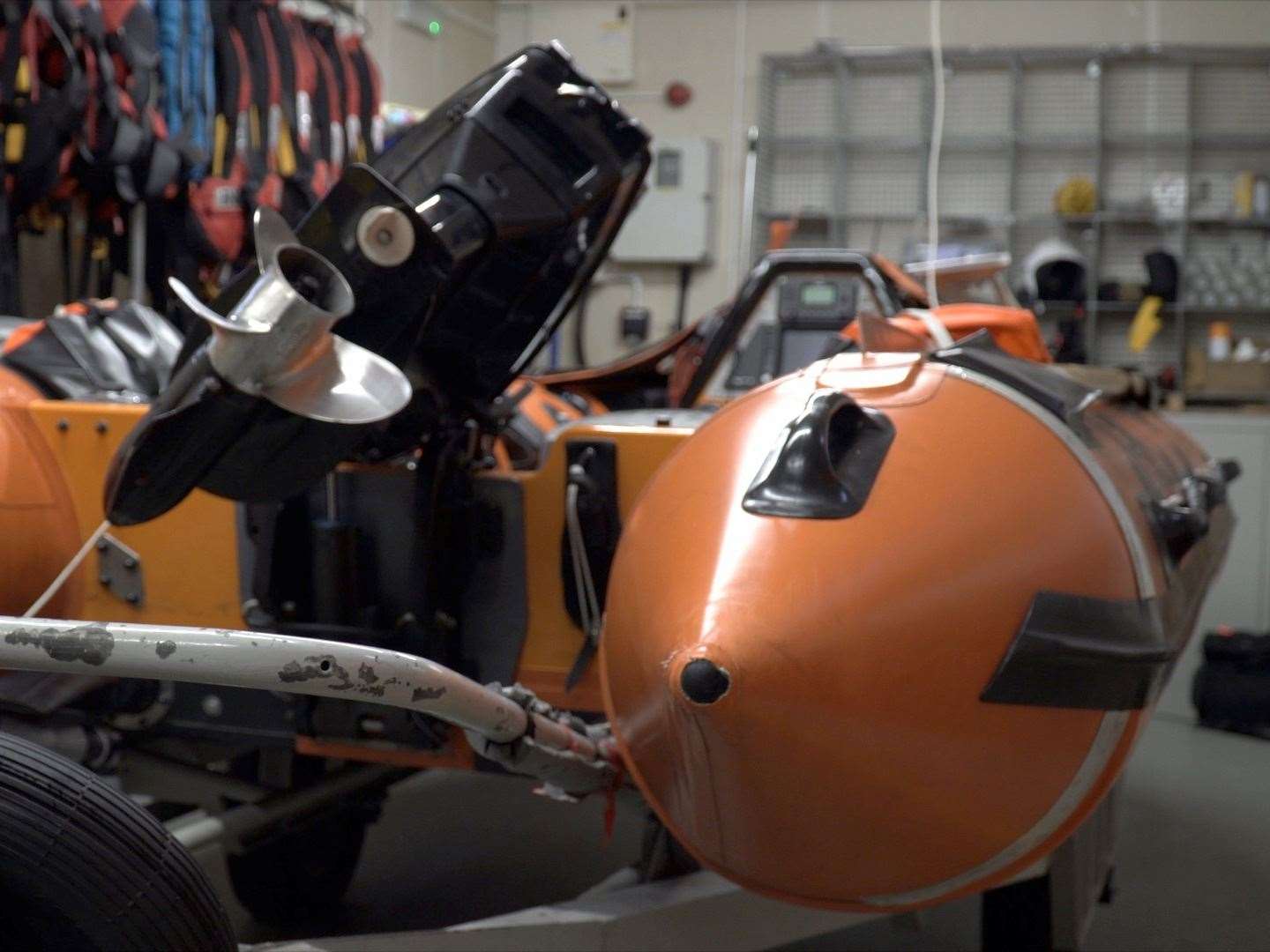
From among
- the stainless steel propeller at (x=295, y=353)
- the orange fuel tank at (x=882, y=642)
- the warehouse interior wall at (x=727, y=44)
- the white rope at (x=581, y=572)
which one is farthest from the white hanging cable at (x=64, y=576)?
the warehouse interior wall at (x=727, y=44)

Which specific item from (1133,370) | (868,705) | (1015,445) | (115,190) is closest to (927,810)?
(868,705)

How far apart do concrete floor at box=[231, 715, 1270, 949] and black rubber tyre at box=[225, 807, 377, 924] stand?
0.15 feet

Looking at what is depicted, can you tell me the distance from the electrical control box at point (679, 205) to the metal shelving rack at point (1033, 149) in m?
0.34

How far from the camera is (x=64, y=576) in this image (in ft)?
6.41

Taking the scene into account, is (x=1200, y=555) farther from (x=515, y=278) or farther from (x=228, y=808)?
(x=228, y=808)

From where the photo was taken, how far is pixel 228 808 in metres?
2.63

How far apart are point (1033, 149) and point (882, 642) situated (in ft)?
24.5

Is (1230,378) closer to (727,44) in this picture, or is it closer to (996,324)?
(727,44)

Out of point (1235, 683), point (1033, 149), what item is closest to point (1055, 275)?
point (1033, 149)

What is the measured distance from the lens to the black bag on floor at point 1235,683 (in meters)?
5.30

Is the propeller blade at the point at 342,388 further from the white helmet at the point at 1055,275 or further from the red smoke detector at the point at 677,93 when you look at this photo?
the red smoke detector at the point at 677,93

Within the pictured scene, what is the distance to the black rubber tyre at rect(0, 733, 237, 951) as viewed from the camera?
1.11m

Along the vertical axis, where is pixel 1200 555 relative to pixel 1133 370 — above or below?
below

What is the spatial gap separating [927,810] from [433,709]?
0.48 m
